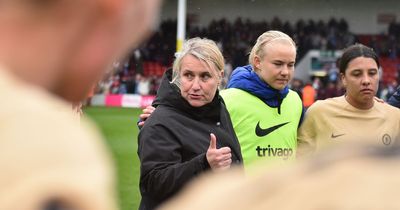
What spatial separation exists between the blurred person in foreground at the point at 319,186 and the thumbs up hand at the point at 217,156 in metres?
2.33

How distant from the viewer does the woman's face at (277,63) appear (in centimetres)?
391

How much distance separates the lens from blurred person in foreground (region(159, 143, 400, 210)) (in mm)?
469

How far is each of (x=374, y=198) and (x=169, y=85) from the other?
2.86m

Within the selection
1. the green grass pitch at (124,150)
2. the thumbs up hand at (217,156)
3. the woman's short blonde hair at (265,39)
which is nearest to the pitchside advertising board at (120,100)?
the green grass pitch at (124,150)

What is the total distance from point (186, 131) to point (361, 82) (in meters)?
1.31

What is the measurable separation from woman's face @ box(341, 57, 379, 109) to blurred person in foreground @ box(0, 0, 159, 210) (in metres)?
3.39

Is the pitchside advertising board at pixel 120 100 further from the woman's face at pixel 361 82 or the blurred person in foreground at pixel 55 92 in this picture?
the blurred person in foreground at pixel 55 92

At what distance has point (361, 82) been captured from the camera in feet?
12.9

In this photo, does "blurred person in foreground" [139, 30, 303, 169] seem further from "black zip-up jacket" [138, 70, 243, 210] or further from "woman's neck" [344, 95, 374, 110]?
"black zip-up jacket" [138, 70, 243, 210]

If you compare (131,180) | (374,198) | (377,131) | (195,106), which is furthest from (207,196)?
(131,180)

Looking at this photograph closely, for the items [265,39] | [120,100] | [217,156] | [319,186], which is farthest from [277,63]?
[120,100]

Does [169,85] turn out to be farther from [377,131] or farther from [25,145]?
[25,145]

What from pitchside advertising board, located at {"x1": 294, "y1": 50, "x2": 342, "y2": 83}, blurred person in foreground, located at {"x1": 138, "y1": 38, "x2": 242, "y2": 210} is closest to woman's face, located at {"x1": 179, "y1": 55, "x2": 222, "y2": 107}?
blurred person in foreground, located at {"x1": 138, "y1": 38, "x2": 242, "y2": 210}

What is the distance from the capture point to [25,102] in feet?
1.74
